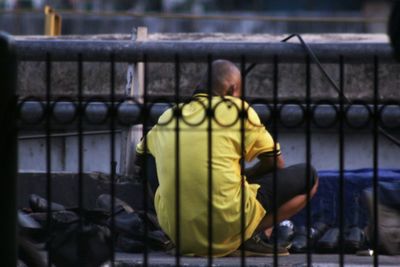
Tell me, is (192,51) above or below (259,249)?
above

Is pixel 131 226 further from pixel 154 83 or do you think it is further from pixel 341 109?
pixel 154 83

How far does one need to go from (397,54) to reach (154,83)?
5.33 meters

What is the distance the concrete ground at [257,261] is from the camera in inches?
239

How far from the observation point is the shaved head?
6.41m

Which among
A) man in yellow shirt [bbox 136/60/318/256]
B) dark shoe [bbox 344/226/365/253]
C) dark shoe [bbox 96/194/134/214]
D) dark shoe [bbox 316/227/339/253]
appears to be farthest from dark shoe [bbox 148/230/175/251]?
dark shoe [bbox 344/226/365/253]

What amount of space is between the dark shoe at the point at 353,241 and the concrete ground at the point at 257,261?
12 cm

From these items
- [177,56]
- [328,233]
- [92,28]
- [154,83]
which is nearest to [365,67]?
[154,83]

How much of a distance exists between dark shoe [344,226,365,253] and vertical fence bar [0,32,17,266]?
2460 millimetres

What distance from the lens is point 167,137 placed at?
20.5 ft

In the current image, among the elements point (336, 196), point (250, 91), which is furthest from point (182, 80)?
point (336, 196)

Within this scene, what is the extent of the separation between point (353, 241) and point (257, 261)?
26.9 inches

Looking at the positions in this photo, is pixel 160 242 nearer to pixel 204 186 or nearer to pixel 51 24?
pixel 204 186

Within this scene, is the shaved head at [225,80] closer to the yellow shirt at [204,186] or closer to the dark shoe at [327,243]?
the yellow shirt at [204,186]

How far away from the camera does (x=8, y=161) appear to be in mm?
4773
